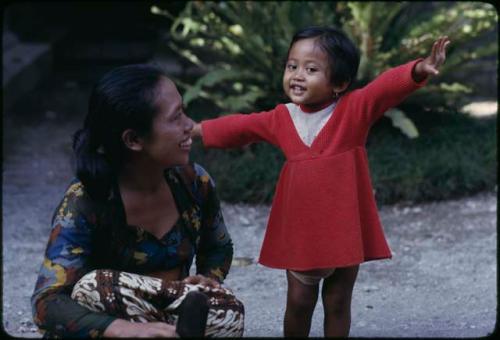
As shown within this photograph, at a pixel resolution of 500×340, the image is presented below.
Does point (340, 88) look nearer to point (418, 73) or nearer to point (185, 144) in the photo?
point (418, 73)

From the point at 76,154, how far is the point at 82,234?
0.77ft

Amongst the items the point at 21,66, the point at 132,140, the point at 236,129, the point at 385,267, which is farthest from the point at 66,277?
the point at 21,66

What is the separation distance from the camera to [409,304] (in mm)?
4426

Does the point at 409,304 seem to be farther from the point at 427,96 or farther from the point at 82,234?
the point at 427,96

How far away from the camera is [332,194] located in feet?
10.7

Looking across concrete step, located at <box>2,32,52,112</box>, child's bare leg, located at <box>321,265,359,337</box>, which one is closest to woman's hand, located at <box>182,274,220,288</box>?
child's bare leg, located at <box>321,265,359,337</box>

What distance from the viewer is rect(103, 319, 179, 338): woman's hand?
2.41m

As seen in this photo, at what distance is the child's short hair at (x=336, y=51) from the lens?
327 cm

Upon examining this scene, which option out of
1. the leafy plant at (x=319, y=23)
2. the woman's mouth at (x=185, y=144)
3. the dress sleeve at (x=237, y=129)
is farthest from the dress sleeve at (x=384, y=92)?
the leafy plant at (x=319, y=23)

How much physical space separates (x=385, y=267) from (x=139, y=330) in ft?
9.12

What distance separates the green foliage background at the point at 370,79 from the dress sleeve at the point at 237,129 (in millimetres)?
2623

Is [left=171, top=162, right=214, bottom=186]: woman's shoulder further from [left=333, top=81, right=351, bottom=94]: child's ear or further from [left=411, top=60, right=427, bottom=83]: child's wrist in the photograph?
[left=411, top=60, right=427, bottom=83]: child's wrist

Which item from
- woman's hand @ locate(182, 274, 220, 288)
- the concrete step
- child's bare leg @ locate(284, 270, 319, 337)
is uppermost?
woman's hand @ locate(182, 274, 220, 288)

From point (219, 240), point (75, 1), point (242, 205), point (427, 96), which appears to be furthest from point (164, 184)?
point (75, 1)
